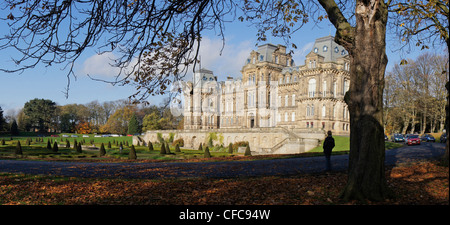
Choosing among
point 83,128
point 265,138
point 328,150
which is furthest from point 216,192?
point 83,128

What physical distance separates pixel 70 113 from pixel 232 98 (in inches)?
2353

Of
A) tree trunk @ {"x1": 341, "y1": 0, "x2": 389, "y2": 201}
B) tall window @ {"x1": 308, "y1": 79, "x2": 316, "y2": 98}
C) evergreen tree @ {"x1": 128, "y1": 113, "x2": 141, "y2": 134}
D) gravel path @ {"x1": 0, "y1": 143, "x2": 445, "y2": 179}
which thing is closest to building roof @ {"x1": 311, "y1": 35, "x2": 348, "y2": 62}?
tall window @ {"x1": 308, "y1": 79, "x2": 316, "y2": 98}

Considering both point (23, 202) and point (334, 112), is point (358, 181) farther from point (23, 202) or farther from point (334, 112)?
point (334, 112)

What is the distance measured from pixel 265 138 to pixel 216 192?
38.8m

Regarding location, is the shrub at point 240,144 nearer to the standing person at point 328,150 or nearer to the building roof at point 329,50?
the building roof at point 329,50

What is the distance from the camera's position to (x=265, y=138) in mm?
46375

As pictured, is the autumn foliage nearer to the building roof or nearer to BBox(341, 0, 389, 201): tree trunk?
the building roof

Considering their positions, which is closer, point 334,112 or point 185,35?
point 185,35

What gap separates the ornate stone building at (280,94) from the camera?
51750 millimetres

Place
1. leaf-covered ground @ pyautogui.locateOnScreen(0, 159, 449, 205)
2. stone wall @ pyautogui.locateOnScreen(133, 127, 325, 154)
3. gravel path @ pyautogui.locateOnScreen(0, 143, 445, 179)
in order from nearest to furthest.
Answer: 1. leaf-covered ground @ pyautogui.locateOnScreen(0, 159, 449, 205)
2. gravel path @ pyautogui.locateOnScreen(0, 143, 445, 179)
3. stone wall @ pyautogui.locateOnScreen(133, 127, 325, 154)

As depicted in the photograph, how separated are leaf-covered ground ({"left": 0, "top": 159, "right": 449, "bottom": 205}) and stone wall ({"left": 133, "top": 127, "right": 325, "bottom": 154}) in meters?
29.1

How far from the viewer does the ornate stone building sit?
51.8m
